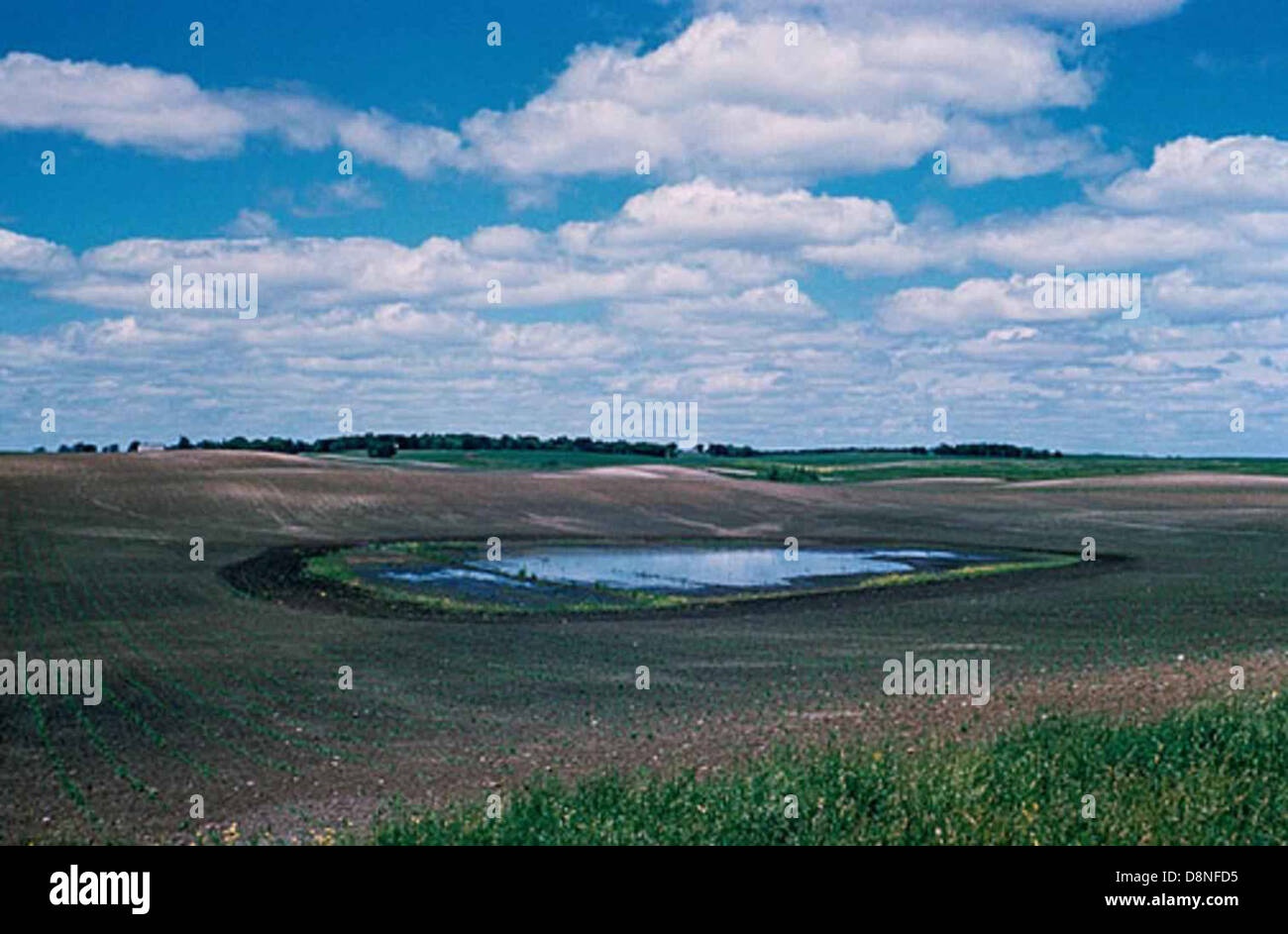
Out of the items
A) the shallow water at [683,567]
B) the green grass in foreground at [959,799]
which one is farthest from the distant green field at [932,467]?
the green grass in foreground at [959,799]

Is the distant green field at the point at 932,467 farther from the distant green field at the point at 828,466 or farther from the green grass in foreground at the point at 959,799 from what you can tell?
the green grass in foreground at the point at 959,799

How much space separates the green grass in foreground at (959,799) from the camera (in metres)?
9.38

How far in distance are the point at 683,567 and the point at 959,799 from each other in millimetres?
33010

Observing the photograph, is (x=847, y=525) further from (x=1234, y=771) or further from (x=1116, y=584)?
(x=1234, y=771)

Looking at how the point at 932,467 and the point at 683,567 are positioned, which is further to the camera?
the point at 932,467

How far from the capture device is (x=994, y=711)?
55.2 feet

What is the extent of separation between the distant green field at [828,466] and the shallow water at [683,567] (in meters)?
62.5

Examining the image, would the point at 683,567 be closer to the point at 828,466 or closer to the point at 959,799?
the point at 959,799

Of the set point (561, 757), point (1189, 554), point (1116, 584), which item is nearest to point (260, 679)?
point (561, 757)

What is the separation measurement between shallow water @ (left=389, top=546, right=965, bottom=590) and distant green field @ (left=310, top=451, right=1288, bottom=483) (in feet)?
205

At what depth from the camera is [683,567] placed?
43031 mm

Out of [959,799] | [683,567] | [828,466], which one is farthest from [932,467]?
[959,799]

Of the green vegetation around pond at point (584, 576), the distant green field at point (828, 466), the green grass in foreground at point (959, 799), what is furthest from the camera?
the distant green field at point (828, 466)
